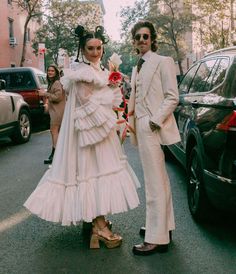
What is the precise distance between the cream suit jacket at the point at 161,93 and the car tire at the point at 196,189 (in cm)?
77

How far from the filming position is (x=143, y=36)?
3.85 metres

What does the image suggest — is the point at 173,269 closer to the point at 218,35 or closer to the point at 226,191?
the point at 226,191

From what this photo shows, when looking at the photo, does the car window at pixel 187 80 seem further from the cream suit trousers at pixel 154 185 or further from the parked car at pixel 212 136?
the cream suit trousers at pixel 154 185

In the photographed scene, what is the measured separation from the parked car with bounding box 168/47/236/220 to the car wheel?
6262 millimetres

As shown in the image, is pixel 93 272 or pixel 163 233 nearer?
pixel 93 272

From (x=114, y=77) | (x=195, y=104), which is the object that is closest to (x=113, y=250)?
(x=114, y=77)

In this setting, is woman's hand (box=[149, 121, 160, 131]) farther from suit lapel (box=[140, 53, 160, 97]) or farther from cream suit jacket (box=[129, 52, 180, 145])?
suit lapel (box=[140, 53, 160, 97])

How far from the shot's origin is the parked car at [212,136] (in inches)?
151

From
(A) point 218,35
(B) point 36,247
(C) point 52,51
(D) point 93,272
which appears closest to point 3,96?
(B) point 36,247

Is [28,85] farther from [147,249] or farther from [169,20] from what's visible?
[169,20]

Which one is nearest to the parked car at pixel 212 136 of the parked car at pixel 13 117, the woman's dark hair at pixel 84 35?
the woman's dark hair at pixel 84 35

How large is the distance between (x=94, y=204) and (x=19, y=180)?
11.4ft

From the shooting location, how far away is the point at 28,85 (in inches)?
536

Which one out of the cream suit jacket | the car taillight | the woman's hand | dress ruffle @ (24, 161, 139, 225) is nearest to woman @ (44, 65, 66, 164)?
dress ruffle @ (24, 161, 139, 225)
